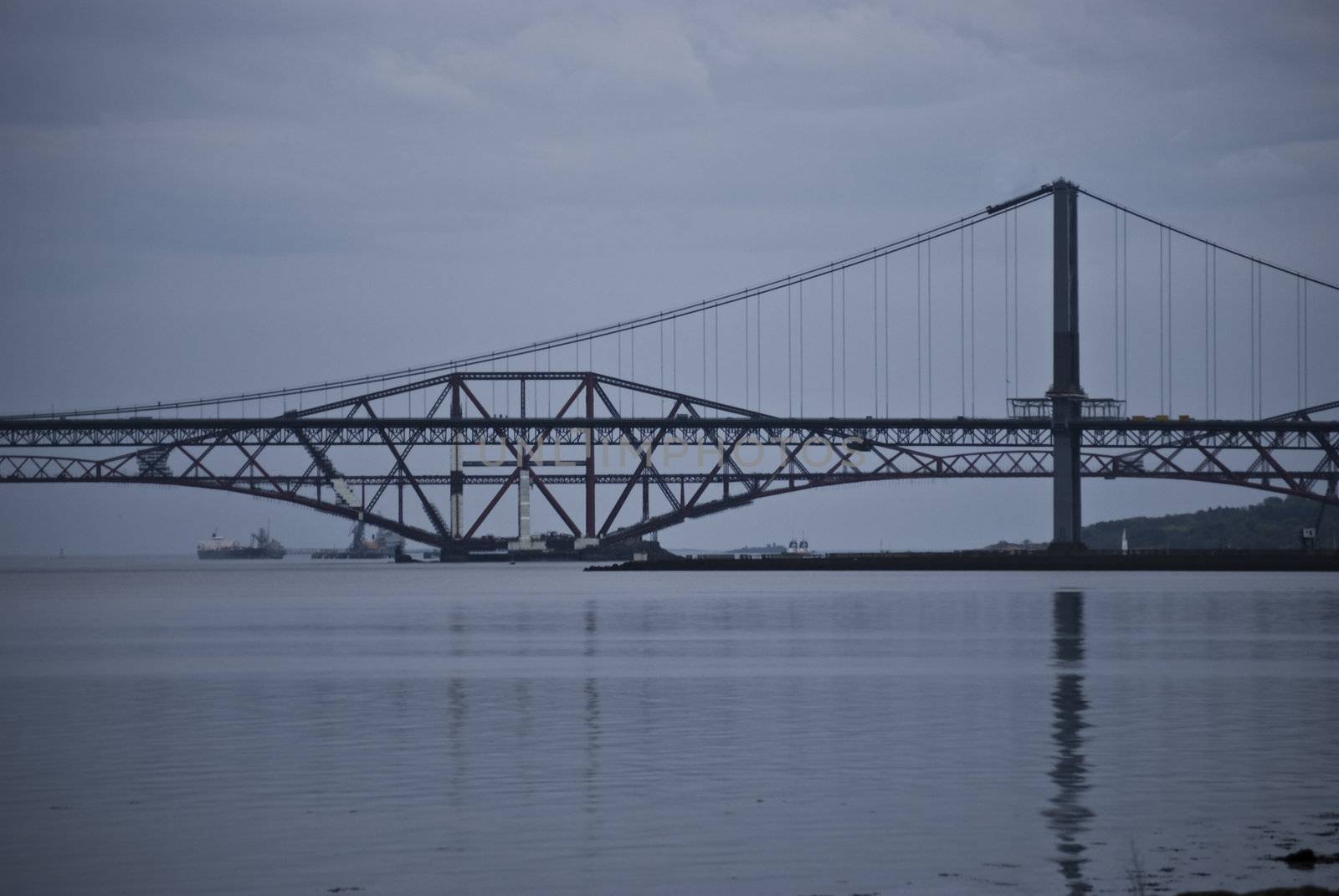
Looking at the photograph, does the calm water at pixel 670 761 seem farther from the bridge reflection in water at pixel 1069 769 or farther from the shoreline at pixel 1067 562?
the shoreline at pixel 1067 562

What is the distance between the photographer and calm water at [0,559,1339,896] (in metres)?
14.0

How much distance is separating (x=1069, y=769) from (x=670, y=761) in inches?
169

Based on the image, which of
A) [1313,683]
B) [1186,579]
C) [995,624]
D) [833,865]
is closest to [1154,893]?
[833,865]


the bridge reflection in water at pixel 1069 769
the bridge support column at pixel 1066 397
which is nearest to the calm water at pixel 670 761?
the bridge reflection in water at pixel 1069 769

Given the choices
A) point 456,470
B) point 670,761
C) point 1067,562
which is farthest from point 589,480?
point 670,761

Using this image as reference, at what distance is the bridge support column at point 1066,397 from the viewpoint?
99.1 m

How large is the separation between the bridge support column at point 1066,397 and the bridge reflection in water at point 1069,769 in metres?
59.3

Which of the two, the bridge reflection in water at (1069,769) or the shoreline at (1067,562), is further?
the shoreline at (1067,562)

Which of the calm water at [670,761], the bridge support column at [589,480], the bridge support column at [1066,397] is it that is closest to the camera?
the calm water at [670,761]

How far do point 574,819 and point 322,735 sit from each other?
7681mm

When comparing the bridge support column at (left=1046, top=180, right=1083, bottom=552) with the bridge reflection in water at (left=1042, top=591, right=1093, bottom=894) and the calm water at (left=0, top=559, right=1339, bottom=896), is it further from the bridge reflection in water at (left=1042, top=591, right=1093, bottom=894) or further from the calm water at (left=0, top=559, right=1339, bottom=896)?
the bridge reflection in water at (left=1042, top=591, right=1093, bottom=894)

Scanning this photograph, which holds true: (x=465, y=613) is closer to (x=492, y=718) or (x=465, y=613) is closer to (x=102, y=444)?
(x=492, y=718)

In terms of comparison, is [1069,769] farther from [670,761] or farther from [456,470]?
[456,470]

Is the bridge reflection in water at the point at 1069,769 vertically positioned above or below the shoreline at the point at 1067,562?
below
